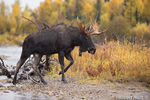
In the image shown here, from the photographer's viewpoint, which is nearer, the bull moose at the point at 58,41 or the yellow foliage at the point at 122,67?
the bull moose at the point at 58,41

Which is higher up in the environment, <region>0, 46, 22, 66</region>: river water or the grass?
<region>0, 46, 22, 66</region>: river water

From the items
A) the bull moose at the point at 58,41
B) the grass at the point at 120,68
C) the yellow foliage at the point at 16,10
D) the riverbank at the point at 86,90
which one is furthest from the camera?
the yellow foliage at the point at 16,10

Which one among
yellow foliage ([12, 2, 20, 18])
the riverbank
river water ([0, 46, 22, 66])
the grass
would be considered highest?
yellow foliage ([12, 2, 20, 18])

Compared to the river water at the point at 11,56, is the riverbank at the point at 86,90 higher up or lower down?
lower down

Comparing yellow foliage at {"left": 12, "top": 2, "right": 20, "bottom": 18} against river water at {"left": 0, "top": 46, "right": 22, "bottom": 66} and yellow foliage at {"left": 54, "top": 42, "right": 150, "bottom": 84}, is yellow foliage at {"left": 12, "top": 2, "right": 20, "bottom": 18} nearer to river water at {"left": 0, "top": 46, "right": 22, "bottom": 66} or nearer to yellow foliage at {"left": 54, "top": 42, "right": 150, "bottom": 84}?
river water at {"left": 0, "top": 46, "right": 22, "bottom": 66}

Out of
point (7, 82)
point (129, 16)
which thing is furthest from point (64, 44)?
point (129, 16)

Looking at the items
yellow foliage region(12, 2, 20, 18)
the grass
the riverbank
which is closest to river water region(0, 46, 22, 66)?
the grass

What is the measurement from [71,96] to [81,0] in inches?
2533

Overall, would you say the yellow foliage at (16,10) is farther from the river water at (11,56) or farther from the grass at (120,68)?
the grass at (120,68)

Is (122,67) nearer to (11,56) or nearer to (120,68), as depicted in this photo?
(120,68)

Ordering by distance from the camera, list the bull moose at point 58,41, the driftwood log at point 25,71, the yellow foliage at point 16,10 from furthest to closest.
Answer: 1. the yellow foliage at point 16,10
2. the driftwood log at point 25,71
3. the bull moose at point 58,41

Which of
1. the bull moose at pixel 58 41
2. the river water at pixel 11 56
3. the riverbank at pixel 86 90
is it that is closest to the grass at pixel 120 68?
the riverbank at pixel 86 90

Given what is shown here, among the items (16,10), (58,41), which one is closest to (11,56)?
(58,41)

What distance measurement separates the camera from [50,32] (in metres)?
8.75
